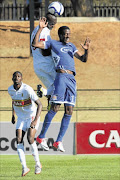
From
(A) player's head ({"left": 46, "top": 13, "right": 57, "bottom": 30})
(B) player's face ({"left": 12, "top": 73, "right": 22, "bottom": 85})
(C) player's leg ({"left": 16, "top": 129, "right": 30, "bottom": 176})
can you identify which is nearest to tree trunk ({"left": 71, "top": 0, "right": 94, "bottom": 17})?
(C) player's leg ({"left": 16, "top": 129, "right": 30, "bottom": 176})

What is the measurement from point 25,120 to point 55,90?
17.1 ft

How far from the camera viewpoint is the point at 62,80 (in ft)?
33.6

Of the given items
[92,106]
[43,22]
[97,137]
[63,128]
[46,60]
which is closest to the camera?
[43,22]

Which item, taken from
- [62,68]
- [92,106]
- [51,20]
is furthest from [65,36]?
[92,106]

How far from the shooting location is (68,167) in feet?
63.3

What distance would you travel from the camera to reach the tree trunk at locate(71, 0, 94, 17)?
1443 inches

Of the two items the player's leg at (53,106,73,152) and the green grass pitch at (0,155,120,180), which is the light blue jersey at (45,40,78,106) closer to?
the player's leg at (53,106,73,152)

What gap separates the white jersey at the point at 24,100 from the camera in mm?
14336

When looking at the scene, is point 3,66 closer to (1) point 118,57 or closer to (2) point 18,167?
(1) point 118,57

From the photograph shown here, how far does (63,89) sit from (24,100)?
4504 mm

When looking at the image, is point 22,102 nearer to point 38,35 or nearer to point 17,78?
point 17,78

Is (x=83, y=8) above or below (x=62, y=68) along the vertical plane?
above

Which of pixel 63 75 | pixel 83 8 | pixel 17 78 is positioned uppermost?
pixel 83 8

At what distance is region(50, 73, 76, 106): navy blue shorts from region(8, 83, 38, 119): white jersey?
11.8 ft
